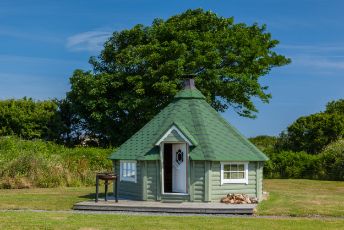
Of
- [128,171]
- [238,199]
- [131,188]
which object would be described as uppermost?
[128,171]

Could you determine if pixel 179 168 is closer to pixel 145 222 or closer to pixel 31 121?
pixel 145 222

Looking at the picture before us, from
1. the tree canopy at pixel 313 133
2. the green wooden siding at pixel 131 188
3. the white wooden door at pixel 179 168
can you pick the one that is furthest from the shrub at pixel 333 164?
the green wooden siding at pixel 131 188

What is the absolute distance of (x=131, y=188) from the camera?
931 inches

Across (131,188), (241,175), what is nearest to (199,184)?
(241,175)

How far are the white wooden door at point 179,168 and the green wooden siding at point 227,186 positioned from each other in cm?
113

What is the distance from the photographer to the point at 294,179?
37250mm

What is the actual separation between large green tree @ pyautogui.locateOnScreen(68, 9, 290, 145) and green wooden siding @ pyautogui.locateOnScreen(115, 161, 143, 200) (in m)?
15.6

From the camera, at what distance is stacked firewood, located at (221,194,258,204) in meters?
21.7

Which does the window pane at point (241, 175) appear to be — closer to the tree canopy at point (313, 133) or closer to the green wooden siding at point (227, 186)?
the green wooden siding at point (227, 186)

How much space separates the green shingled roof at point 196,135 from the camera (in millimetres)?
22320

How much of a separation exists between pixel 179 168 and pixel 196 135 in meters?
1.43

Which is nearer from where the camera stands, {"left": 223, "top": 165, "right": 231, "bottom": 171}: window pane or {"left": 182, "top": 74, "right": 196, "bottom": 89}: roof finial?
{"left": 223, "top": 165, "right": 231, "bottom": 171}: window pane

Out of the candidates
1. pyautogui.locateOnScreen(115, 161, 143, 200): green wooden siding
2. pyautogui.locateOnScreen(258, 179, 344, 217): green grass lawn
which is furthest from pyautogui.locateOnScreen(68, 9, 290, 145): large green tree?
pyautogui.locateOnScreen(115, 161, 143, 200): green wooden siding

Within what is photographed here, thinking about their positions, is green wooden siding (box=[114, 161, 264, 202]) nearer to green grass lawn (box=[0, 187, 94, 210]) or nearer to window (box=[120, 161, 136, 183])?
window (box=[120, 161, 136, 183])
